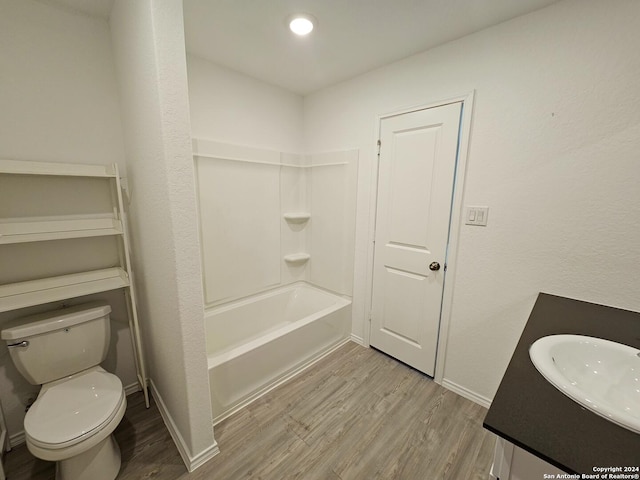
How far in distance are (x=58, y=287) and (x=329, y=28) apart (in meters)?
2.17

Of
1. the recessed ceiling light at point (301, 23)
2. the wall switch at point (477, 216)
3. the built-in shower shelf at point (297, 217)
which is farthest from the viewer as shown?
the built-in shower shelf at point (297, 217)

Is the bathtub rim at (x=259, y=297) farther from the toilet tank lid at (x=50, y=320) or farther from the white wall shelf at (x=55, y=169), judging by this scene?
the white wall shelf at (x=55, y=169)

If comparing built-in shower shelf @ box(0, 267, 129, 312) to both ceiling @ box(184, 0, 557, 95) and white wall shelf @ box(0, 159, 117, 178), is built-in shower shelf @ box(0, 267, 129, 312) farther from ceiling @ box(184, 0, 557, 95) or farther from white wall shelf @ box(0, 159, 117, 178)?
ceiling @ box(184, 0, 557, 95)

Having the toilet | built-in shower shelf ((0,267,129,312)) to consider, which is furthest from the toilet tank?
built-in shower shelf ((0,267,129,312))

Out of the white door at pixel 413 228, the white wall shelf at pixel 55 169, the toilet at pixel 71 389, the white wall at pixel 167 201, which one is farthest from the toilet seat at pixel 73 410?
the white door at pixel 413 228

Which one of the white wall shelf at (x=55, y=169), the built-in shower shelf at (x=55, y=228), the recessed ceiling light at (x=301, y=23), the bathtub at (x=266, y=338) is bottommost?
the bathtub at (x=266, y=338)

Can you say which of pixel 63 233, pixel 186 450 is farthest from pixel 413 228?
pixel 63 233

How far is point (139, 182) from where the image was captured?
1.44m

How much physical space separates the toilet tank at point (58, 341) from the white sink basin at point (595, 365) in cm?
215

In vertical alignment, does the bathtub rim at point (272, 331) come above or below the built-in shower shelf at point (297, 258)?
below

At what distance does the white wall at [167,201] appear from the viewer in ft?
3.47

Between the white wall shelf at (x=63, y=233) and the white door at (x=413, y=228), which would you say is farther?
the white door at (x=413, y=228)

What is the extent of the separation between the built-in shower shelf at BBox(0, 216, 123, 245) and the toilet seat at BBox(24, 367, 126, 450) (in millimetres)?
792

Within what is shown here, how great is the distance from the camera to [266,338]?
1881mm
